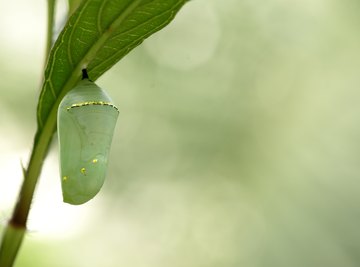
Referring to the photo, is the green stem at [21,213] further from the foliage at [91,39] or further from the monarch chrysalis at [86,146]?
the monarch chrysalis at [86,146]

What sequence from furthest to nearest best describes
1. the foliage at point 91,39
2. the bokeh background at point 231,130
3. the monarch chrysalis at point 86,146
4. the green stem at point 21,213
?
the bokeh background at point 231,130, the monarch chrysalis at point 86,146, the foliage at point 91,39, the green stem at point 21,213

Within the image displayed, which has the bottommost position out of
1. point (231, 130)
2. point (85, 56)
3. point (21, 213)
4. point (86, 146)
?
point (21, 213)

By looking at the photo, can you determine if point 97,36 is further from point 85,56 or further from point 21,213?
point 21,213

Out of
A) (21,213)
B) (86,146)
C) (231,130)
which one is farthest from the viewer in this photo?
(231,130)

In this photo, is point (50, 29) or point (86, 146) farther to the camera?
point (86, 146)

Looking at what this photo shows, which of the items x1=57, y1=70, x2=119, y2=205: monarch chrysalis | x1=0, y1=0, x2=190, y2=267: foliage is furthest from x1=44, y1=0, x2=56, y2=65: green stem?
x1=57, y1=70, x2=119, y2=205: monarch chrysalis

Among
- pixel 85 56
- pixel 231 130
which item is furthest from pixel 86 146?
pixel 231 130

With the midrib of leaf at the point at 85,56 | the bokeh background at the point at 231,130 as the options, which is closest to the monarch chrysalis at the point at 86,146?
the midrib of leaf at the point at 85,56
